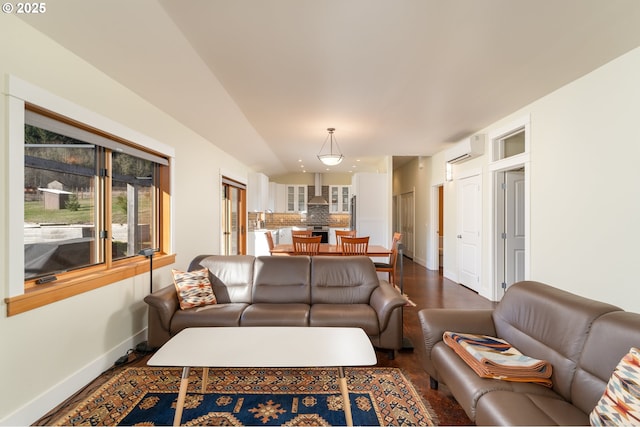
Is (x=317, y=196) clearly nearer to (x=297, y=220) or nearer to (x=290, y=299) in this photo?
(x=297, y=220)

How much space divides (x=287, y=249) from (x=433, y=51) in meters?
3.32

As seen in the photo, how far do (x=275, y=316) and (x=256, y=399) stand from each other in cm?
72

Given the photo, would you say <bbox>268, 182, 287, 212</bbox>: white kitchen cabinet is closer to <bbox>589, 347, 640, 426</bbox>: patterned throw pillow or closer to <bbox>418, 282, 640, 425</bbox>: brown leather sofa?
<bbox>418, 282, 640, 425</bbox>: brown leather sofa

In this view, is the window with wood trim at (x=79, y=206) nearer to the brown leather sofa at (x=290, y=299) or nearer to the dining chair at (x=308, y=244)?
the brown leather sofa at (x=290, y=299)

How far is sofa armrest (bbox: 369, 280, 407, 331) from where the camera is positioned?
2609mm

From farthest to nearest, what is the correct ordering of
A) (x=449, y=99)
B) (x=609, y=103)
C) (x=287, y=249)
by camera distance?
(x=287, y=249) → (x=449, y=99) → (x=609, y=103)

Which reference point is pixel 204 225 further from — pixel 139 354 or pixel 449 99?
pixel 449 99

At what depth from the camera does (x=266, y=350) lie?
1795mm

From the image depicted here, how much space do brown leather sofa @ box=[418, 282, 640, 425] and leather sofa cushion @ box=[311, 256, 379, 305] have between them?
3.71 feet

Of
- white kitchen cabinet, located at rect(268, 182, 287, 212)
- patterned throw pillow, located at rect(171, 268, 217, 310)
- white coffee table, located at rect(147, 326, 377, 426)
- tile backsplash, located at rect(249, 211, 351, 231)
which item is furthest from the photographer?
tile backsplash, located at rect(249, 211, 351, 231)

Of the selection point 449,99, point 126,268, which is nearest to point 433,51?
point 449,99

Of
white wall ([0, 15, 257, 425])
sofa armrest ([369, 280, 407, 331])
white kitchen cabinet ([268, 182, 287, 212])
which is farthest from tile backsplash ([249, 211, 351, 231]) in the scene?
sofa armrest ([369, 280, 407, 331])

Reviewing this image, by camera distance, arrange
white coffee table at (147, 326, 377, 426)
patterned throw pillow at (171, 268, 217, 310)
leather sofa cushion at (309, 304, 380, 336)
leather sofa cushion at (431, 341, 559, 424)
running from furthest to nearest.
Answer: patterned throw pillow at (171, 268, 217, 310), leather sofa cushion at (309, 304, 380, 336), white coffee table at (147, 326, 377, 426), leather sofa cushion at (431, 341, 559, 424)

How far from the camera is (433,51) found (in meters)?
2.44
